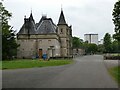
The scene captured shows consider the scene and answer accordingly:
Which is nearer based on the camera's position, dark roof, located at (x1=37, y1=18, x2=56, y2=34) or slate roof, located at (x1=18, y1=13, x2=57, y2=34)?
dark roof, located at (x1=37, y1=18, x2=56, y2=34)

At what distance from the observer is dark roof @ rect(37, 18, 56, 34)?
84675 mm

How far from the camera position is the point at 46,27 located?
85.2 metres

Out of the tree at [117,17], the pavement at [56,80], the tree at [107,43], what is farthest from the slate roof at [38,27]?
the tree at [107,43]

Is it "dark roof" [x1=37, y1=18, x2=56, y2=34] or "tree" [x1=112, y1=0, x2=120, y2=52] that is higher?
"dark roof" [x1=37, y1=18, x2=56, y2=34]

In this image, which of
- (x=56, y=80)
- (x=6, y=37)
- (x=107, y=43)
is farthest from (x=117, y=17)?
(x=107, y=43)

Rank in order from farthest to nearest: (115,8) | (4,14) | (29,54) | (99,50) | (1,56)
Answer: (99,50), (29,54), (1,56), (4,14), (115,8)

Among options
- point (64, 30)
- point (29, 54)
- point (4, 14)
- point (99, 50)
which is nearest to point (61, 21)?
Result: point (64, 30)

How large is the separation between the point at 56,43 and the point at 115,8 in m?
48.0

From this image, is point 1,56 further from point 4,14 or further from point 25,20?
point 25,20

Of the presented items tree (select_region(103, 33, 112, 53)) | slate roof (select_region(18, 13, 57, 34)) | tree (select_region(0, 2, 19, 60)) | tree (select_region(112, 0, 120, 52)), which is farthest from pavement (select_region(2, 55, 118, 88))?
tree (select_region(103, 33, 112, 53))

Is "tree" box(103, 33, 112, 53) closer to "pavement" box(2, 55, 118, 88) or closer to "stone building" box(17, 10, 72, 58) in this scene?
"stone building" box(17, 10, 72, 58)

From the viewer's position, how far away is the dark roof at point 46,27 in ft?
278

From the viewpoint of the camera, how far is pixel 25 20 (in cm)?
8644

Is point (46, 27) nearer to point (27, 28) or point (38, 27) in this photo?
point (38, 27)
